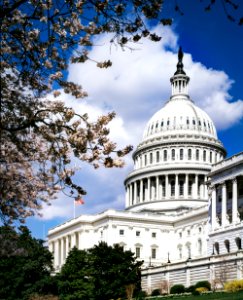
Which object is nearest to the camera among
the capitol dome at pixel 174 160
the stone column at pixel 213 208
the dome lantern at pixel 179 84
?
the stone column at pixel 213 208

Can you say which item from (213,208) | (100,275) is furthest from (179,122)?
(100,275)

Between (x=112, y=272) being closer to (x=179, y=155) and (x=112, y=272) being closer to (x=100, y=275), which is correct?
(x=100, y=275)

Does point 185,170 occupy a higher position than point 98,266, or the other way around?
point 185,170

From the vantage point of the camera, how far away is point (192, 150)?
16150cm

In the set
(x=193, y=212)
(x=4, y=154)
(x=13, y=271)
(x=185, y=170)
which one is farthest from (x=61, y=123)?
(x=185, y=170)

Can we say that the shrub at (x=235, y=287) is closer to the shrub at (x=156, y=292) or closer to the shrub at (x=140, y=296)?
the shrub at (x=140, y=296)

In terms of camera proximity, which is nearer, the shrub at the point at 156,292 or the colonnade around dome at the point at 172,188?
the shrub at the point at 156,292

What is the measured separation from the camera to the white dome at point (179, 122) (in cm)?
16462

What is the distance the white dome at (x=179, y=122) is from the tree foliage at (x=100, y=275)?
82901 millimetres

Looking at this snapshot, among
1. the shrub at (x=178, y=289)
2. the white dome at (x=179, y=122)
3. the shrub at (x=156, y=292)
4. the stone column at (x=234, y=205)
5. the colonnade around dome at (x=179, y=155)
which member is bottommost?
the shrub at (x=156, y=292)

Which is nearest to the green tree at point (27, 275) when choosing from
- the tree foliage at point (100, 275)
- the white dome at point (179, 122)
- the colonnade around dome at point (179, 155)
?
the tree foliage at point (100, 275)

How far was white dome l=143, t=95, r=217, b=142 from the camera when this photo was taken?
16462 centimetres

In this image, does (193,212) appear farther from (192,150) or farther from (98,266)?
(98,266)

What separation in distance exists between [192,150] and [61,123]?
142657mm
